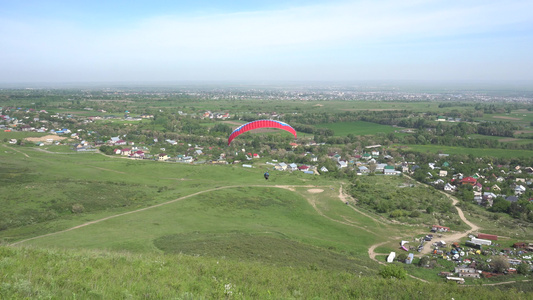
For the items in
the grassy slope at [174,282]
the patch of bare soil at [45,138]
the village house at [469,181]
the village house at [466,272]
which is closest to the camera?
the grassy slope at [174,282]

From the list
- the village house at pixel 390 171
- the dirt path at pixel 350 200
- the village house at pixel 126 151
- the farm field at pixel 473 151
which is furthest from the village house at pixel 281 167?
the village house at pixel 126 151

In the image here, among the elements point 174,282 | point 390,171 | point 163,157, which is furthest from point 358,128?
point 174,282

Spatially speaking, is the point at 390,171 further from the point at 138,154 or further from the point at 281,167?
the point at 138,154

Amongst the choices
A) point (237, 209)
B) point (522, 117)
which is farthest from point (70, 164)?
point (522, 117)

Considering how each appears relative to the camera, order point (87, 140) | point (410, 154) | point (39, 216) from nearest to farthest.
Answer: point (39, 216) < point (410, 154) < point (87, 140)

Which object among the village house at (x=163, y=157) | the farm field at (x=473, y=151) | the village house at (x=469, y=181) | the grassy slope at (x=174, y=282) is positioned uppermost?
the grassy slope at (x=174, y=282)

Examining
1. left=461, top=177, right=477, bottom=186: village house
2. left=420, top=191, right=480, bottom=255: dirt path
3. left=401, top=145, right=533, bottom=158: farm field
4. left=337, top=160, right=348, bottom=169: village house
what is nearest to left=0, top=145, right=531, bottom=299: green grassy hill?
left=420, top=191, right=480, bottom=255: dirt path

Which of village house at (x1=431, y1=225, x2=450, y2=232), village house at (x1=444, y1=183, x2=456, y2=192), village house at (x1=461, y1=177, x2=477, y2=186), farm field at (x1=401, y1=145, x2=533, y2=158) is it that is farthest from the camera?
farm field at (x1=401, y1=145, x2=533, y2=158)

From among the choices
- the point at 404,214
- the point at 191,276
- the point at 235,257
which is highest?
the point at 191,276

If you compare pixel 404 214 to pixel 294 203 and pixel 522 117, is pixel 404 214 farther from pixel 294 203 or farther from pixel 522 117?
pixel 522 117

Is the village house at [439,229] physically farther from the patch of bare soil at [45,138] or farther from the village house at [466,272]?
the patch of bare soil at [45,138]

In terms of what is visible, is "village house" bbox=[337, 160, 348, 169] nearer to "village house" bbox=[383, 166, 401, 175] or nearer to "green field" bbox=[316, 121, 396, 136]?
"village house" bbox=[383, 166, 401, 175]
